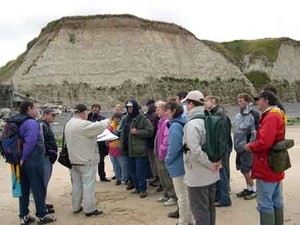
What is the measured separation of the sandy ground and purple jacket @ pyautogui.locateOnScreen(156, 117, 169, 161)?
1.00 m

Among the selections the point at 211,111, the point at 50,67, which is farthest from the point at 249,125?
the point at 50,67

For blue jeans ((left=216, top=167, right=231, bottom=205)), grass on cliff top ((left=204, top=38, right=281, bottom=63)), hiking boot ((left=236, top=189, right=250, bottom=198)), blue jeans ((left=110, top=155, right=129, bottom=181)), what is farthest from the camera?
grass on cliff top ((left=204, top=38, right=281, bottom=63))

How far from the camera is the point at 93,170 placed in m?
7.96

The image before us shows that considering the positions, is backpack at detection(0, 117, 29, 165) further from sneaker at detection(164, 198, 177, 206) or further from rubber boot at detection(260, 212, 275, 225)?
rubber boot at detection(260, 212, 275, 225)

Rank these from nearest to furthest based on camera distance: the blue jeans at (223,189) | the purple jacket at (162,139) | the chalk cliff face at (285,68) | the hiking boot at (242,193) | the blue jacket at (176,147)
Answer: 1. the blue jacket at (176,147)
2. the purple jacket at (162,139)
3. the blue jeans at (223,189)
4. the hiking boot at (242,193)
5. the chalk cliff face at (285,68)

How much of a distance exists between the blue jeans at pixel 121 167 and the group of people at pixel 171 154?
23mm

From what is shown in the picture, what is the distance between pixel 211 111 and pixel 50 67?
2085 inches

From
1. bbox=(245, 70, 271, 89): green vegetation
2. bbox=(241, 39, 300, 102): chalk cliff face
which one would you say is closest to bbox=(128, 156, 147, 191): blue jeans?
bbox=(245, 70, 271, 89): green vegetation

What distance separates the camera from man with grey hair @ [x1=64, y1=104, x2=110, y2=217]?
25.2ft

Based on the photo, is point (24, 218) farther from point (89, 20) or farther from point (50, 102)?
point (89, 20)

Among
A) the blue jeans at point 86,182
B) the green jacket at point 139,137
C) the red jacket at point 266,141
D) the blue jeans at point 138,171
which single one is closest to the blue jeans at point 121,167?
the blue jeans at point 138,171

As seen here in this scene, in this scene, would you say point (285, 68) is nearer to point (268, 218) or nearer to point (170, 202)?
point (170, 202)

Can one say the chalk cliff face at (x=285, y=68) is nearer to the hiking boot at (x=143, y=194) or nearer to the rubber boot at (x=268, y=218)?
the hiking boot at (x=143, y=194)

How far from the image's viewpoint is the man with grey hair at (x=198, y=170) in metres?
5.76
